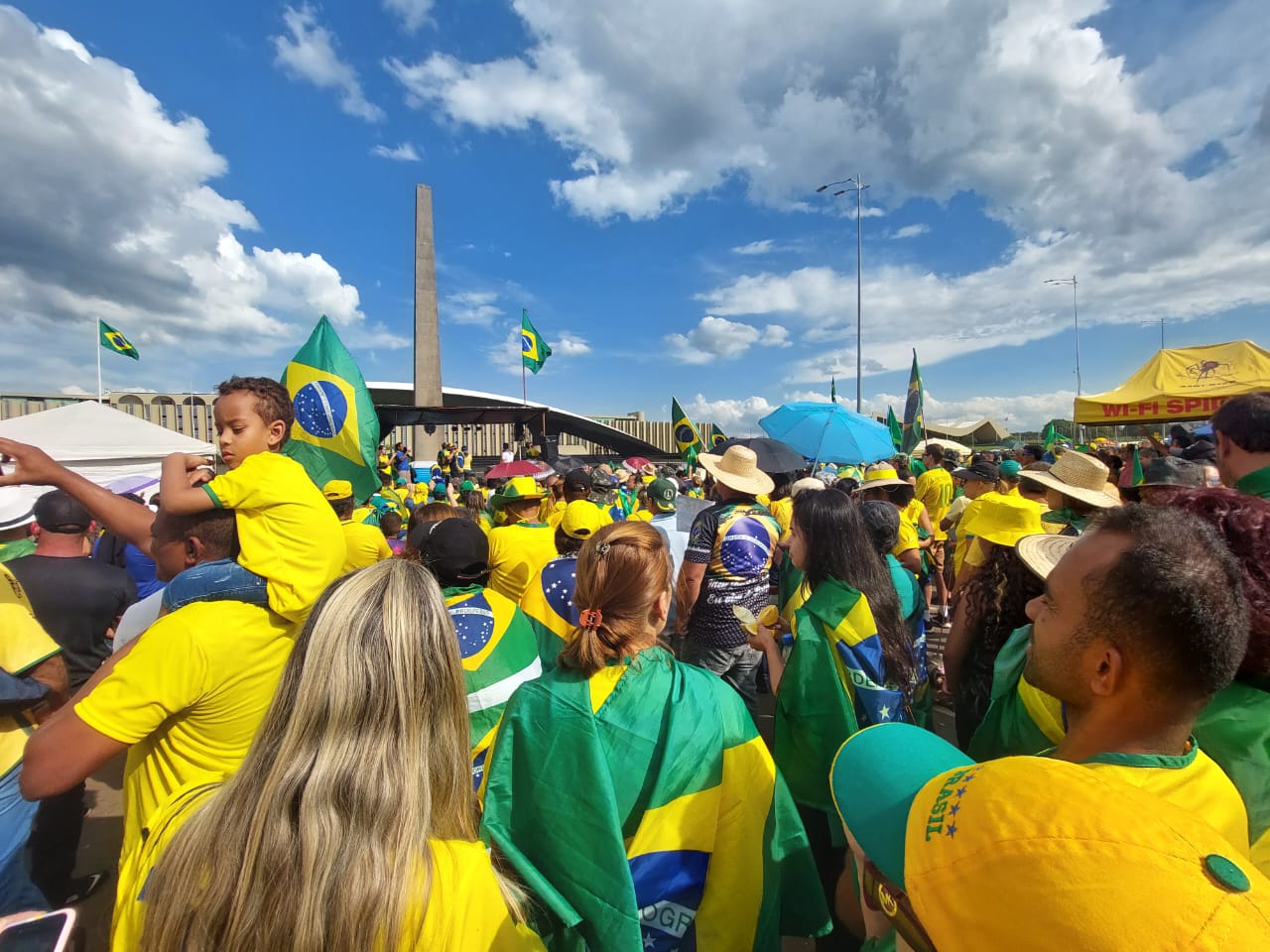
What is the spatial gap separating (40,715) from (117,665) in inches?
33.9

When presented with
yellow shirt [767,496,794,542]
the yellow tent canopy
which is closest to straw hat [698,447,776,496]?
yellow shirt [767,496,794,542]

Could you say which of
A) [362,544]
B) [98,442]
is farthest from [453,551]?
[98,442]

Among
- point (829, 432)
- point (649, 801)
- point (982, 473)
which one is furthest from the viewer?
point (829, 432)

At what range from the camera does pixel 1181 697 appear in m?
1.04

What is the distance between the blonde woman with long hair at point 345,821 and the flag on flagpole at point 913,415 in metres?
13.0

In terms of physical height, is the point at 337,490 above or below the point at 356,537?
above

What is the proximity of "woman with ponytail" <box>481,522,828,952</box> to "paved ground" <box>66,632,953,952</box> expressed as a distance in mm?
1627

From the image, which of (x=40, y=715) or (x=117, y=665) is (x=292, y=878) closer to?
(x=117, y=665)

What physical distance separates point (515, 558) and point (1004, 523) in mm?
2878

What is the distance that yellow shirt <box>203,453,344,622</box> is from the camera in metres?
1.74

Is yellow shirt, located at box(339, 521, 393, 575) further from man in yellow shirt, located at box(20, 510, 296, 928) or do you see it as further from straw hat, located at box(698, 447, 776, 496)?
straw hat, located at box(698, 447, 776, 496)

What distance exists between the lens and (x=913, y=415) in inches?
518

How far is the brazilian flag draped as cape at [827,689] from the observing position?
2264 millimetres

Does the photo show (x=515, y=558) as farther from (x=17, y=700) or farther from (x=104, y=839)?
(x=104, y=839)
